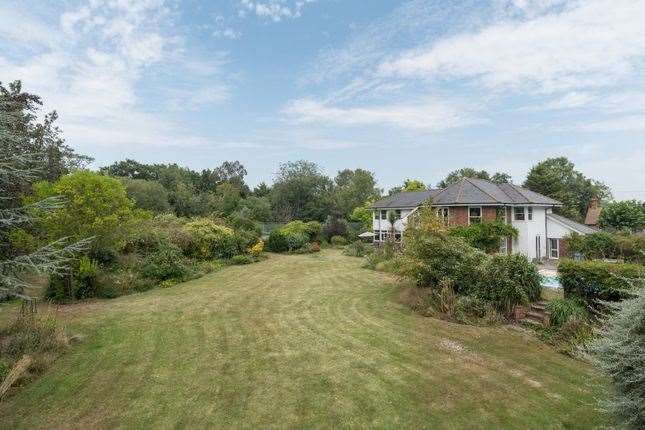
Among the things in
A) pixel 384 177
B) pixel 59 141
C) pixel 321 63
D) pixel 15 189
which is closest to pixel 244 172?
pixel 384 177

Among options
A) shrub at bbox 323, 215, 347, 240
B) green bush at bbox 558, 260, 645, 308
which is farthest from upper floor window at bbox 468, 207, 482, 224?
shrub at bbox 323, 215, 347, 240

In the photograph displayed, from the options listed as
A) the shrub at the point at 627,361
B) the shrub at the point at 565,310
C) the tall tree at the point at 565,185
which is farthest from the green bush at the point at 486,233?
the tall tree at the point at 565,185

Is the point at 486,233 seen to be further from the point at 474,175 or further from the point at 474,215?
the point at 474,175

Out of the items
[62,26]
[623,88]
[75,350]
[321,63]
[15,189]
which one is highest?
[321,63]

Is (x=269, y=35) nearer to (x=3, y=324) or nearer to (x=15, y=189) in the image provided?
(x=15, y=189)

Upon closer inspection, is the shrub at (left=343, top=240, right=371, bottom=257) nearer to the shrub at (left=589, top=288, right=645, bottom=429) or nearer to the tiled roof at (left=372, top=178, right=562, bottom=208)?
the tiled roof at (left=372, top=178, right=562, bottom=208)

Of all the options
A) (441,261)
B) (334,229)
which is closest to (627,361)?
(441,261)

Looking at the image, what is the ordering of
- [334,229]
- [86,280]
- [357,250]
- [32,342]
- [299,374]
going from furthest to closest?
[334,229]
[357,250]
[86,280]
[32,342]
[299,374]
